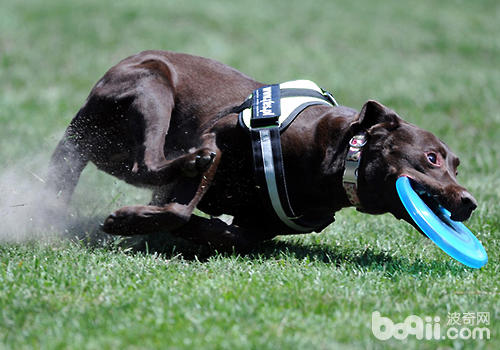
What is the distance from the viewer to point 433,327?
9.34ft

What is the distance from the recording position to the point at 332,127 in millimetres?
3932

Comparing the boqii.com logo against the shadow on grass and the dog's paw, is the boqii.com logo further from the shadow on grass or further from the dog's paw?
the dog's paw

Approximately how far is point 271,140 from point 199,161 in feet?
1.54

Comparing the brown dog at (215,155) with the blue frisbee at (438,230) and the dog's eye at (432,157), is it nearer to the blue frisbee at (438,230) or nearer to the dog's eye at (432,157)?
the dog's eye at (432,157)

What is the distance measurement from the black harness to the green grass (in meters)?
0.29

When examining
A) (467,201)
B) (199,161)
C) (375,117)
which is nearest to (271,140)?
(199,161)

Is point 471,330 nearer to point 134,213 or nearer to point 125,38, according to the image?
point 134,213

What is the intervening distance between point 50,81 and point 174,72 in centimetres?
585

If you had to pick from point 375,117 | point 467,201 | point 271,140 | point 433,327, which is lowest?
point 433,327

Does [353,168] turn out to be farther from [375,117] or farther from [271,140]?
[271,140]

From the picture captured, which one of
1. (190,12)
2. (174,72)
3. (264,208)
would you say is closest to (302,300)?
(264,208)

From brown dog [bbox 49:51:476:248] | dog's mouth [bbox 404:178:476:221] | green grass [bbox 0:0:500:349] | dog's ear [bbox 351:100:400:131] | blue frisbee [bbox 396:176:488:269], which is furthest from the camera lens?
dog's ear [bbox 351:100:400:131]

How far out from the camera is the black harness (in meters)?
3.86

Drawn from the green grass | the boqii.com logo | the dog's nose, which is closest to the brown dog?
the dog's nose
